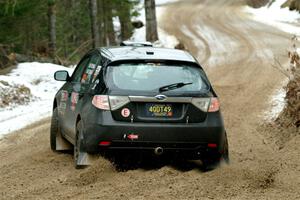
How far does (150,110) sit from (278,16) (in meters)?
36.1

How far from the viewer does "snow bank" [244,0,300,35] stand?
3703cm

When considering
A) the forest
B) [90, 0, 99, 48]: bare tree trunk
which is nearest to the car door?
the forest

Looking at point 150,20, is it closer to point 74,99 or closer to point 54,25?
point 54,25

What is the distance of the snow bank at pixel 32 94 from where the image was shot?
1511cm

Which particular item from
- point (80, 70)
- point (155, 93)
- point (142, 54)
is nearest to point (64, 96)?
point (80, 70)

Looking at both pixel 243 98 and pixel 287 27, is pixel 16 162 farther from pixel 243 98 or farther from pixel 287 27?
pixel 287 27

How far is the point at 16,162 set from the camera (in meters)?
10.0

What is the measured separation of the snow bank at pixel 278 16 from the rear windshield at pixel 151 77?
26428 mm

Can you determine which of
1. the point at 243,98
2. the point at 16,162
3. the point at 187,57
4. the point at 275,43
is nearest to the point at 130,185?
the point at 187,57

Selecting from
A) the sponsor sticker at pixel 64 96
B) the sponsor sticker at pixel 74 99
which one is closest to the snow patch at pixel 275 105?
the sponsor sticker at pixel 64 96

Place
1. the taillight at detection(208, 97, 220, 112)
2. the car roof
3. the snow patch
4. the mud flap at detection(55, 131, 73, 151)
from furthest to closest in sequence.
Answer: the snow patch
the mud flap at detection(55, 131, 73, 151)
the car roof
the taillight at detection(208, 97, 220, 112)

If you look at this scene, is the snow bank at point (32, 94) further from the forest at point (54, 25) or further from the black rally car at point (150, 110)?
the black rally car at point (150, 110)

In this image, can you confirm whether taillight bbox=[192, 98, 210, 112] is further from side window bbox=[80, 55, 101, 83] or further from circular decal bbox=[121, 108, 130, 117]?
side window bbox=[80, 55, 101, 83]

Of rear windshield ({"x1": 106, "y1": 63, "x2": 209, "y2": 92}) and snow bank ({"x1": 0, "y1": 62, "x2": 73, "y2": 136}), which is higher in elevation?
rear windshield ({"x1": 106, "y1": 63, "x2": 209, "y2": 92})
